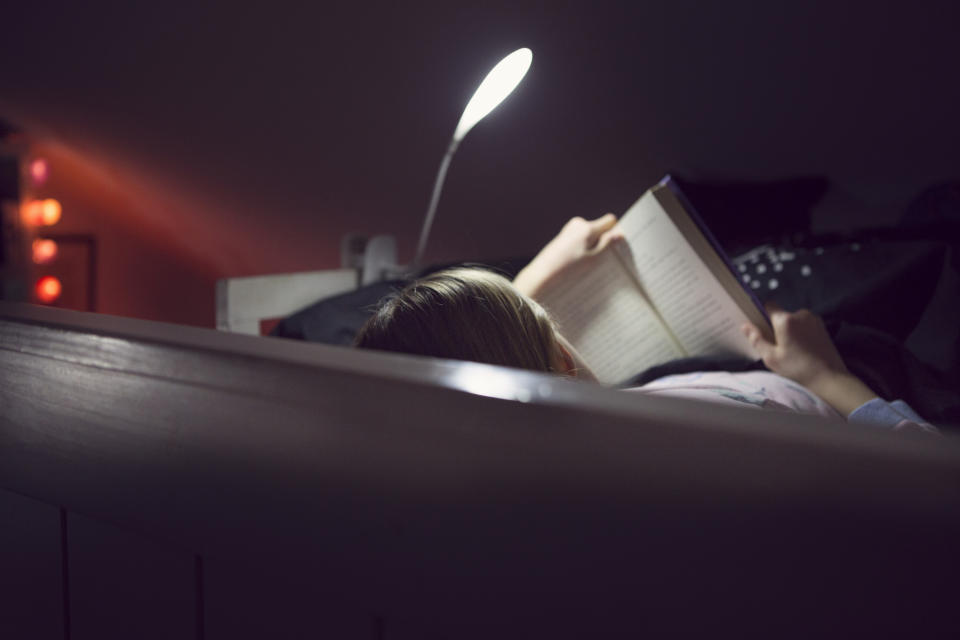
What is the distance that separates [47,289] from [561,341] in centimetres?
292

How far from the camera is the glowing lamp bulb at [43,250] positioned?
2.89m

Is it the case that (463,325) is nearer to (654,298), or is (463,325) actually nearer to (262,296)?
(654,298)

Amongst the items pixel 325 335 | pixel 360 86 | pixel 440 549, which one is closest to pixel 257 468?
pixel 440 549

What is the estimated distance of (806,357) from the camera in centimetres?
88

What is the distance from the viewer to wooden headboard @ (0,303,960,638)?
9.0 inches

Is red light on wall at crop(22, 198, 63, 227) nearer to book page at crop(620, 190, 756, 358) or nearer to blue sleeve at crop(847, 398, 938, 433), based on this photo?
book page at crop(620, 190, 756, 358)

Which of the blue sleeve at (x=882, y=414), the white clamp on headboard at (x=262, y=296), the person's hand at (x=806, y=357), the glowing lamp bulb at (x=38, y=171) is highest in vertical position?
the glowing lamp bulb at (x=38, y=171)

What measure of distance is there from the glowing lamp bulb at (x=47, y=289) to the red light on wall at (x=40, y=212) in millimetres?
231

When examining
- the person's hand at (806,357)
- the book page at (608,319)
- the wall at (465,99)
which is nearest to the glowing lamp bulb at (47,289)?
the wall at (465,99)

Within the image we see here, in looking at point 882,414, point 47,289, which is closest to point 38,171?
point 47,289

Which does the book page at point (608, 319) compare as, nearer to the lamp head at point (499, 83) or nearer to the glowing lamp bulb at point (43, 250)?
the lamp head at point (499, 83)

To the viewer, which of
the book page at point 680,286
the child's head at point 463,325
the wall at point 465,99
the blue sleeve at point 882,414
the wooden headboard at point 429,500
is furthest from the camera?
the wall at point 465,99

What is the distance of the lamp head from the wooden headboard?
0.66 metres

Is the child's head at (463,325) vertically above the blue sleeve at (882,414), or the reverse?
the child's head at (463,325)
